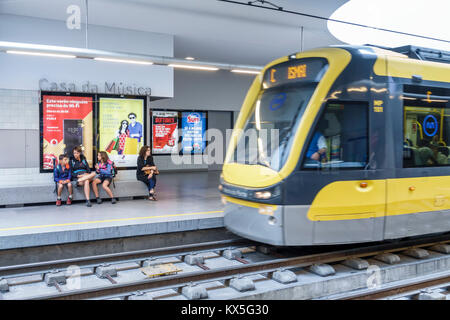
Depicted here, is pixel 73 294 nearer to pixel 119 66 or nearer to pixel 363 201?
pixel 363 201

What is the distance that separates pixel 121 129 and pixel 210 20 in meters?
3.75

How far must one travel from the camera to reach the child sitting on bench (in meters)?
10.6

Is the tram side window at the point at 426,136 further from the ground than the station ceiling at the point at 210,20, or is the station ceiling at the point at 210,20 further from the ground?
the station ceiling at the point at 210,20

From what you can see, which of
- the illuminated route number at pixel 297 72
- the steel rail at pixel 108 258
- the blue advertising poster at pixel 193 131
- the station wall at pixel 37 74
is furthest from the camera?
the blue advertising poster at pixel 193 131

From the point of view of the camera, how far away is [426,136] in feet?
24.9

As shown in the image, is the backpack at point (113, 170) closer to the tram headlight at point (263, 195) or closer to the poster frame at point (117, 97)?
the poster frame at point (117, 97)

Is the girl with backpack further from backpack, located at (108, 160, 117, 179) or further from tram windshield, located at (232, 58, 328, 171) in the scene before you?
tram windshield, located at (232, 58, 328, 171)

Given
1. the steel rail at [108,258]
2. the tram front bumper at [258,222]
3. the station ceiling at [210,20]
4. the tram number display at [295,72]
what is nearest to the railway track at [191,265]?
the steel rail at [108,258]

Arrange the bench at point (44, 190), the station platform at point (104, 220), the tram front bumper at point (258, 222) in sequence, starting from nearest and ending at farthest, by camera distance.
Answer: the tram front bumper at point (258, 222), the station platform at point (104, 220), the bench at point (44, 190)

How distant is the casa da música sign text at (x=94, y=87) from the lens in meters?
11.3

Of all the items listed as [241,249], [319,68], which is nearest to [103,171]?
[241,249]

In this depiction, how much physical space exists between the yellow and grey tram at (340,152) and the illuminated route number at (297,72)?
0.7 inches

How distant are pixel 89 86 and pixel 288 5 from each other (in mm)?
5445

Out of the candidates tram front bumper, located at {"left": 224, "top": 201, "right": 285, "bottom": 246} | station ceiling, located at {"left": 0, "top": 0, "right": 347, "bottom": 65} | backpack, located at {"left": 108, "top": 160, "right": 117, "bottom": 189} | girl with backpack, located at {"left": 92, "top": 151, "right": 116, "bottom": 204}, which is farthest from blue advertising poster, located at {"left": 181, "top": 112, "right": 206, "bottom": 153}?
tram front bumper, located at {"left": 224, "top": 201, "right": 285, "bottom": 246}
